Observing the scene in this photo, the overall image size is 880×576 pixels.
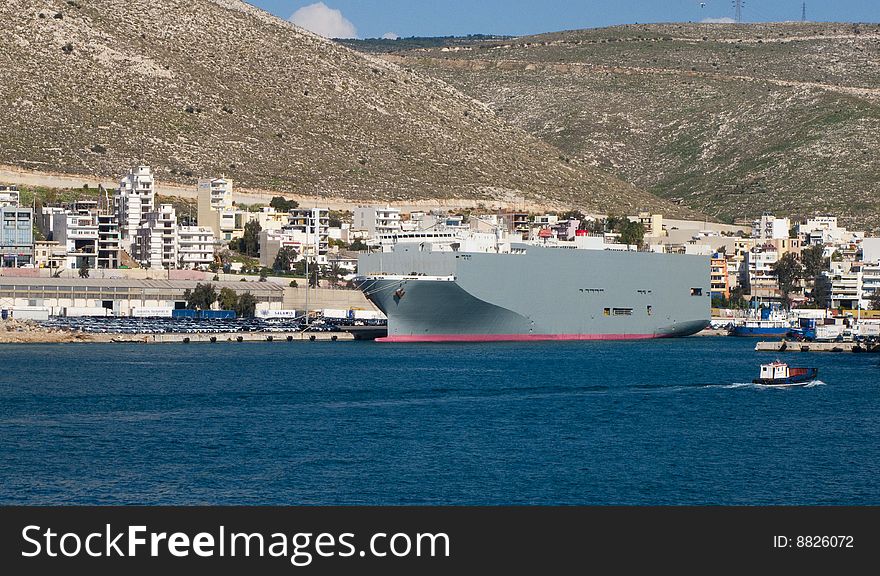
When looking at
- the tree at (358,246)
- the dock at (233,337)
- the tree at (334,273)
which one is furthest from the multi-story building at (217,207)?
the dock at (233,337)

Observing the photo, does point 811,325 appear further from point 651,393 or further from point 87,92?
point 87,92

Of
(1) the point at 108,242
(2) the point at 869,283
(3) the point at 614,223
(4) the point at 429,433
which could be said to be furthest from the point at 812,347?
(1) the point at 108,242

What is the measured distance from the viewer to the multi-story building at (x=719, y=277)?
121875mm

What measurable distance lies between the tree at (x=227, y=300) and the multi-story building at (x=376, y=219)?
656 inches

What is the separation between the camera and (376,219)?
11881cm

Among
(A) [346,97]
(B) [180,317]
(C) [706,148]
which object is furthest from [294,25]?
(B) [180,317]

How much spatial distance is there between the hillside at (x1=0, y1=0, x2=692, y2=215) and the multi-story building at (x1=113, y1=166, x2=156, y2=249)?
10767mm

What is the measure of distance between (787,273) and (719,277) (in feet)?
16.1

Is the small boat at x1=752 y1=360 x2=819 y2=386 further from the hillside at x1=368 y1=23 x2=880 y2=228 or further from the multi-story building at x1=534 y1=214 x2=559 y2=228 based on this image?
the hillside at x1=368 y1=23 x2=880 y2=228

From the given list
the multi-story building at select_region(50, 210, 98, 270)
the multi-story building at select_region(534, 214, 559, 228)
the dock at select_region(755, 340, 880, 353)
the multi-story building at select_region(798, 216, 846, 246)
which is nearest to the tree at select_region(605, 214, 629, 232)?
the multi-story building at select_region(534, 214, 559, 228)

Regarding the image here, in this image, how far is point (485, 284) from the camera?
278 feet

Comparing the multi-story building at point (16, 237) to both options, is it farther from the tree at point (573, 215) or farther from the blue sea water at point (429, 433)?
the tree at point (573, 215)

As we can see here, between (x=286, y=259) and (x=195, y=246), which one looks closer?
(x=195, y=246)

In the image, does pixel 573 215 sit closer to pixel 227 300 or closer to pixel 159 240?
pixel 159 240
